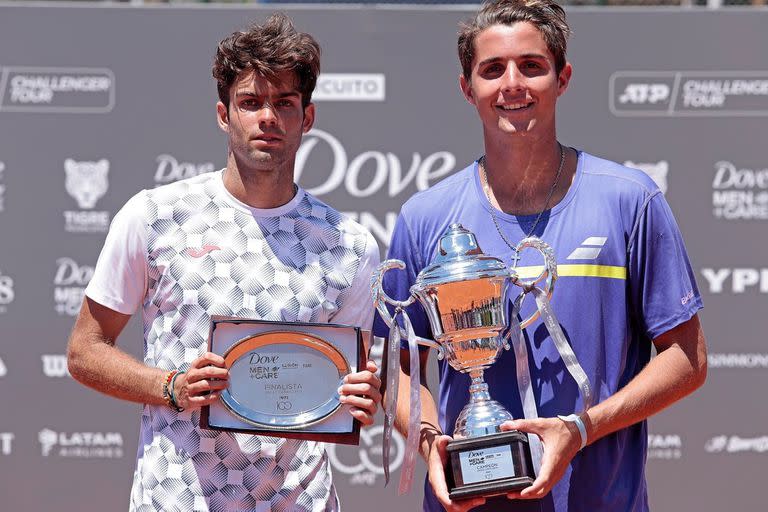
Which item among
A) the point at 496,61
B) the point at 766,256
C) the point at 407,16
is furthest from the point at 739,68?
the point at 496,61

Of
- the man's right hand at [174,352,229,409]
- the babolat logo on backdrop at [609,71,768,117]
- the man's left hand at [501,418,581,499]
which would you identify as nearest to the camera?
the man's left hand at [501,418,581,499]

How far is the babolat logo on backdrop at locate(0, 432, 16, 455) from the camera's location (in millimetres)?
4891

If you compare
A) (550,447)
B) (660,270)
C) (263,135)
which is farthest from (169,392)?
(660,270)

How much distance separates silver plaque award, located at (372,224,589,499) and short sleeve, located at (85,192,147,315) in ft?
2.12

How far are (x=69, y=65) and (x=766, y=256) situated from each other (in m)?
3.60

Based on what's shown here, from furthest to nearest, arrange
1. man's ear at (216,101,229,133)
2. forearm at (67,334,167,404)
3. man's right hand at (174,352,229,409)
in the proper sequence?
man's ear at (216,101,229,133), forearm at (67,334,167,404), man's right hand at (174,352,229,409)

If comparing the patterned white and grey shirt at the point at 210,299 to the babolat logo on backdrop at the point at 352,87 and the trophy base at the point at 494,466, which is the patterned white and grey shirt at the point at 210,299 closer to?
the trophy base at the point at 494,466

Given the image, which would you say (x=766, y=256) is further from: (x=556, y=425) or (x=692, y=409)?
(x=556, y=425)

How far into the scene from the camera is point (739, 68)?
5012mm

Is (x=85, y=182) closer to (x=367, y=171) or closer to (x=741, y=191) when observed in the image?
(x=367, y=171)

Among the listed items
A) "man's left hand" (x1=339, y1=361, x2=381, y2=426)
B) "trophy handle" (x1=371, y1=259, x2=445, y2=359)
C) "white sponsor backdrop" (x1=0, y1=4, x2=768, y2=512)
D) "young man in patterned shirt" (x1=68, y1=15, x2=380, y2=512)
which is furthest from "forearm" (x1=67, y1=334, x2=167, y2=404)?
"white sponsor backdrop" (x1=0, y1=4, x2=768, y2=512)

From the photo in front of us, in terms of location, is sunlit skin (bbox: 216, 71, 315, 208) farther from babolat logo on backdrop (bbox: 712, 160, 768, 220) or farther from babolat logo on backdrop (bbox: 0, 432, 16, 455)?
babolat logo on backdrop (bbox: 712, 160, 768, 220)

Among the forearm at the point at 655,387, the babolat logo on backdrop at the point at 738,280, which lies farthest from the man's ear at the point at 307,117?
the babolat logo on backdrop at the point at 738,280

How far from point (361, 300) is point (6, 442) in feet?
9.90
